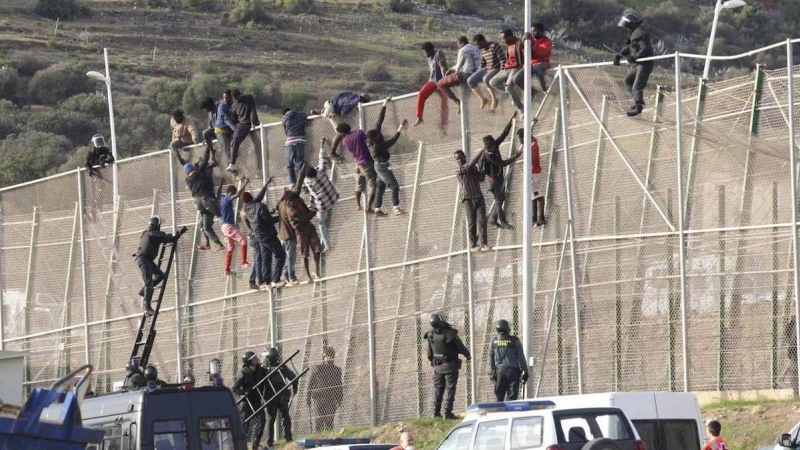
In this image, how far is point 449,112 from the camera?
30125 mm

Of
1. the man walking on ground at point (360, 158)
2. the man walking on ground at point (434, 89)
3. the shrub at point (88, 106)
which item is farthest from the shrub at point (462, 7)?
the man walking on ground at point (434, 89)

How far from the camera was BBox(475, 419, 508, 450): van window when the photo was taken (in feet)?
66.1

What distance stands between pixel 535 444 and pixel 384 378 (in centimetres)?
1117

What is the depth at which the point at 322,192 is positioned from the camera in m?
31.3

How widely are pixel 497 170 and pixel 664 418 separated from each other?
26.8 ft

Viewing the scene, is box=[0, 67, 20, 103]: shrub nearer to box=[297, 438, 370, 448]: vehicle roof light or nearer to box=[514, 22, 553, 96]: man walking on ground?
box=[514, 22, 553, 96]: man walking on ground

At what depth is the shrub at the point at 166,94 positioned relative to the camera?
83625mm

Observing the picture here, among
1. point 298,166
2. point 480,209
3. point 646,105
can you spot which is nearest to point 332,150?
point 298,166

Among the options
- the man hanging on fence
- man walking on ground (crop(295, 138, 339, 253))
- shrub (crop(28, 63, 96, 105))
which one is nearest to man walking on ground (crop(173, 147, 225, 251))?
man walking on ground (crop(295, 138, 339, 253))

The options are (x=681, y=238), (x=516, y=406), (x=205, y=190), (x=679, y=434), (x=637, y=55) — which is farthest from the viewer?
(x=205, y=190)

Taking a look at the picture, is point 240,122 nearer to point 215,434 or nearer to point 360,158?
point 360,158

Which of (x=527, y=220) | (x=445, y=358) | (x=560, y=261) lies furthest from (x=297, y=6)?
(x=527, y=220)

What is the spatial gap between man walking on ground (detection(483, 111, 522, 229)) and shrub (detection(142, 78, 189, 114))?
2176 inches

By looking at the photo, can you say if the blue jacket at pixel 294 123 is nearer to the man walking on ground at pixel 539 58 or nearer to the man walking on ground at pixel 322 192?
Result: the man walking on ground at pixel 322 192
